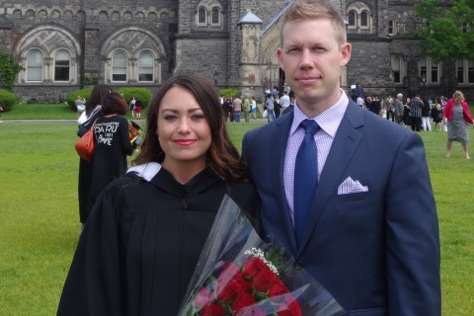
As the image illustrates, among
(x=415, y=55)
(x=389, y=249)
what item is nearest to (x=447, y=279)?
(x=389, y=249)

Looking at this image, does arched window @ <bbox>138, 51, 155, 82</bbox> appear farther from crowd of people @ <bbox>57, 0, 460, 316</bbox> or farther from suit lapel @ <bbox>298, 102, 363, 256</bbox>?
suit lapel @ <bbox>298, 102, 363, 256</bbox>

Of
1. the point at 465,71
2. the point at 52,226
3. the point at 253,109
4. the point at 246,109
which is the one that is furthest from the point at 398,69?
the point at 52,226

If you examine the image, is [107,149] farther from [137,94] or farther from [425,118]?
[137,94]

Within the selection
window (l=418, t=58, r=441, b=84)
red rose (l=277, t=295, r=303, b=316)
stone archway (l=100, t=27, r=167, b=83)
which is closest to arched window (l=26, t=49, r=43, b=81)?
stone archway (l=100, t=27, r=167, b=83)

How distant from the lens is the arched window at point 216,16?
45.8 m

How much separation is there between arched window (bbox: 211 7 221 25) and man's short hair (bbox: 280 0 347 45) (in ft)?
141

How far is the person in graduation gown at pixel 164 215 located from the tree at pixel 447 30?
4262 cm

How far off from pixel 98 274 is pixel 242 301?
868mm

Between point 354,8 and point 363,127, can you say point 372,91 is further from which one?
point 363,127

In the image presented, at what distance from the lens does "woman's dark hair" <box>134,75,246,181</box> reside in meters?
3.55

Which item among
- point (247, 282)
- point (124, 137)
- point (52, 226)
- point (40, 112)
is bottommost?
point (52, 226)

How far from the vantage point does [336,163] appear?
3.25 meters

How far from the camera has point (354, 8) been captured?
47.7 m

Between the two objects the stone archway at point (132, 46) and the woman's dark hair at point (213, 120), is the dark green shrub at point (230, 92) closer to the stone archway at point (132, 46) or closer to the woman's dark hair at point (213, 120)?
the stone archway at point (132, 46)
